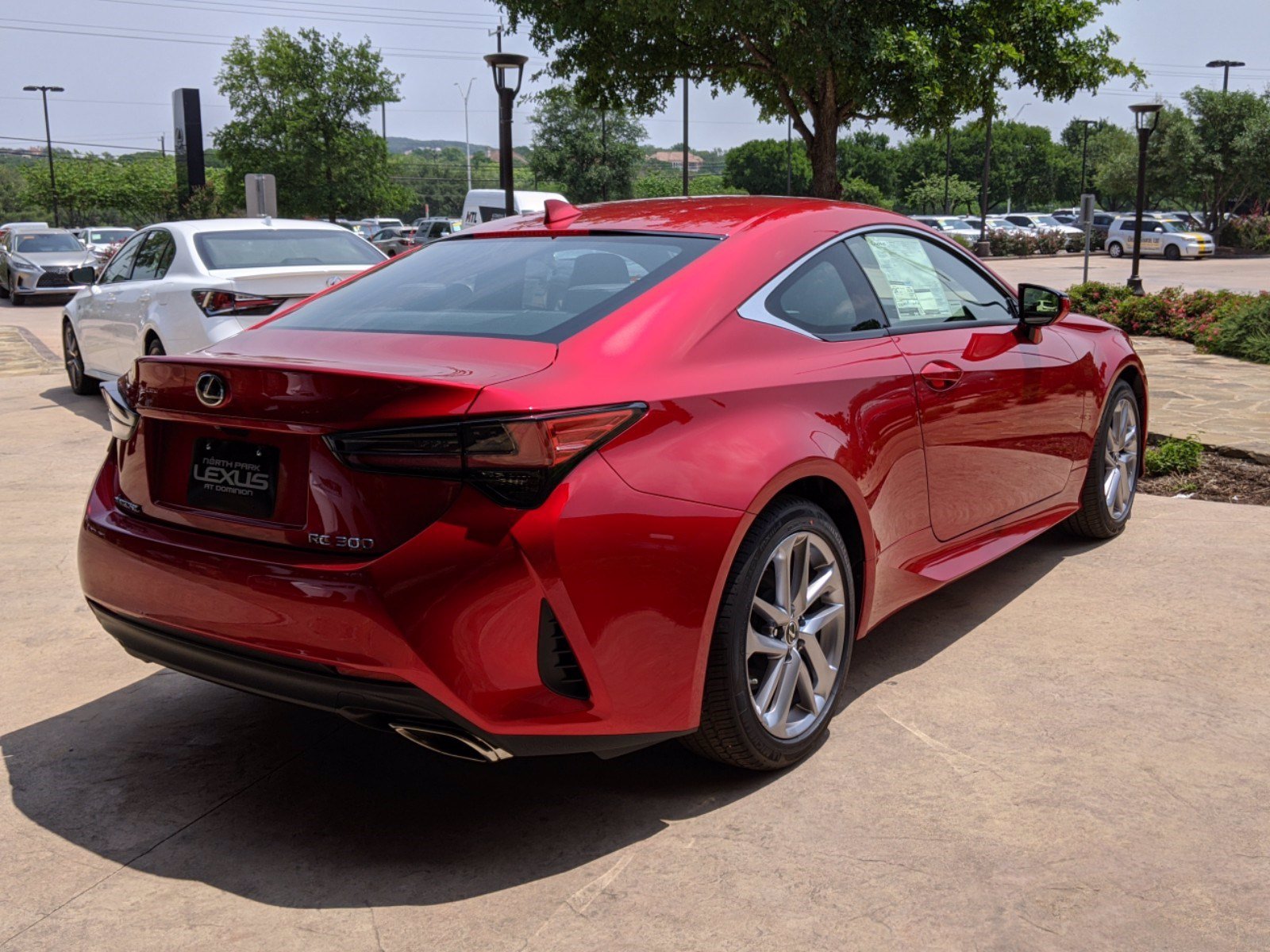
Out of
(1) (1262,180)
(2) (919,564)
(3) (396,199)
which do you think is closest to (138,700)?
(2) (919,564)

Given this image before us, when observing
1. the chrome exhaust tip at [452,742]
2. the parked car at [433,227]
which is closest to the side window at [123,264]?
the chrome exhaust tip at [452,742]

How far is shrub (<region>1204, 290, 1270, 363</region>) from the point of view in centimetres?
1212

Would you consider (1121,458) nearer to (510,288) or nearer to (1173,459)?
(1173,459)

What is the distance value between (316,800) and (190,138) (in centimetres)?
5583

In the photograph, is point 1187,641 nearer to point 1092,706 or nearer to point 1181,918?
point 1092,706

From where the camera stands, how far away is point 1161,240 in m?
45.8

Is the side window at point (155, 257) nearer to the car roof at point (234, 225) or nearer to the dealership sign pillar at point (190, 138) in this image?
the car roof at point (234, 225)

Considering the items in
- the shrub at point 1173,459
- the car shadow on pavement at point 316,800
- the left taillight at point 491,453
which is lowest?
the car shadow on pavement at point 316,800

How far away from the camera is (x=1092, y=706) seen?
382 centimetres

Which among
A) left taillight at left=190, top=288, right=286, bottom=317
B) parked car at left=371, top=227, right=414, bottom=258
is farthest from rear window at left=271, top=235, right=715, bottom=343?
parked car at left=371, top=227, right=414, bottom=258

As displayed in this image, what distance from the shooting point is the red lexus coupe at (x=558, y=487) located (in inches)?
105

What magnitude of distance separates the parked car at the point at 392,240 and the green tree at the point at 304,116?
6.59ft

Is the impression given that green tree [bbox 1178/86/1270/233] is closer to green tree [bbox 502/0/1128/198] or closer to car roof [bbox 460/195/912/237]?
green tree [bbox 502/0/1128/198]

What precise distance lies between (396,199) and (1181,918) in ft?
163
